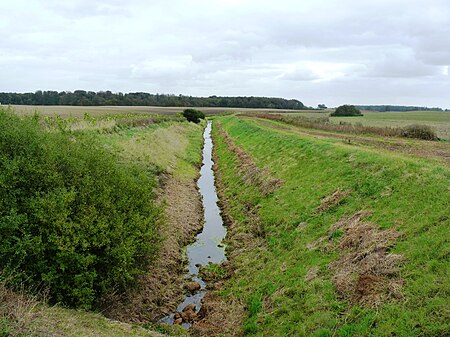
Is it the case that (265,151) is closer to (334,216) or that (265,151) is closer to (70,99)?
(334,216)

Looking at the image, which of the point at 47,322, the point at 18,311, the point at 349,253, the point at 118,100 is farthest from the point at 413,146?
the point at 118,100

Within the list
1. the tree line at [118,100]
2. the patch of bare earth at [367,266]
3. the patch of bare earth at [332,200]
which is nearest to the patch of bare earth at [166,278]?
the patch of bare earth at [367,266]

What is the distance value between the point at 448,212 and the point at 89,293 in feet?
33.9

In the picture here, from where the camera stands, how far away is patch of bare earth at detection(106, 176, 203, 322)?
447 inches

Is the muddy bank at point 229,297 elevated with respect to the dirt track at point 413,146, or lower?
lower

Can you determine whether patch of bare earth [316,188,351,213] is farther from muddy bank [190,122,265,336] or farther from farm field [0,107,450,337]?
muddy bank [190,122,265,336]

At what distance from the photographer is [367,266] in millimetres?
10070

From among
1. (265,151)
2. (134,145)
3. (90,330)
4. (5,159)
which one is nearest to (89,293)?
(90,330)

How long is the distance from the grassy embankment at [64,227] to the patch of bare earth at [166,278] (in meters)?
0.64

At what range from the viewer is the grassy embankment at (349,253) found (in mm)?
8430

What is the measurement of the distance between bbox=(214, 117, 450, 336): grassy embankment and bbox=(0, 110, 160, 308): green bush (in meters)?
4.11

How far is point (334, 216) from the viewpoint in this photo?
555 inches

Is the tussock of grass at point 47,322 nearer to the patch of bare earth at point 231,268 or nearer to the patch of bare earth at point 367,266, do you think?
the patch of bare earth at point 231,268

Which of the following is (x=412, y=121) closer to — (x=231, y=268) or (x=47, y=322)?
(x=231, y=268)
